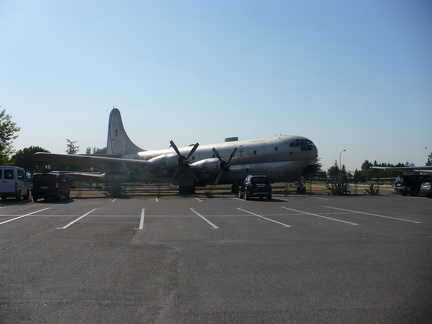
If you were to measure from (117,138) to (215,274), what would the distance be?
51954 millimetres

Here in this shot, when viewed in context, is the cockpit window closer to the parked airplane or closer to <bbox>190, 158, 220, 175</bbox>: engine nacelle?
the parked airplane

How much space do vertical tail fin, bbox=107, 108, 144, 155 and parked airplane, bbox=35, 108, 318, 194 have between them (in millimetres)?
13691

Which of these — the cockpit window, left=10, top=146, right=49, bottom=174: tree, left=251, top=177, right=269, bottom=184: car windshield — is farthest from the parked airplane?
left=10, top=146, right=49, bottom=174: tree

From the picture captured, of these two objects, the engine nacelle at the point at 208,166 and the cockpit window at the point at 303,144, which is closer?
the cockpit window at the point at 303,144

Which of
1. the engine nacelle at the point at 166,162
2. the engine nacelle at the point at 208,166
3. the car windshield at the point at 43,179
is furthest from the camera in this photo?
the engine nacelle at the point at 166,162

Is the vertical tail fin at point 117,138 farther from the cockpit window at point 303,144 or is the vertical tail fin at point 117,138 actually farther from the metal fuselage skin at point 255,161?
the cockpit window at point 303,144

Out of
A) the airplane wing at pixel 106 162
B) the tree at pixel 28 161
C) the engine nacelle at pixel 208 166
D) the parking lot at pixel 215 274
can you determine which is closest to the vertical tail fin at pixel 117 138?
the airplane wing at pixel 106 162

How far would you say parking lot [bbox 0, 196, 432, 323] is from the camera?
18.6 feet

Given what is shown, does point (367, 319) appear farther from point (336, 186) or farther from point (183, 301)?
point (336, 186)

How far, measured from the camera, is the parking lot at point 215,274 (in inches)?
223

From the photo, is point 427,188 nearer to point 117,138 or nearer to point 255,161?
point 255,161

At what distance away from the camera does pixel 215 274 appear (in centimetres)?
782

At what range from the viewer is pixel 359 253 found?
987 cm

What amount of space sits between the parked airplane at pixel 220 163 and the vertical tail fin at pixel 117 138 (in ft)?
44.9
